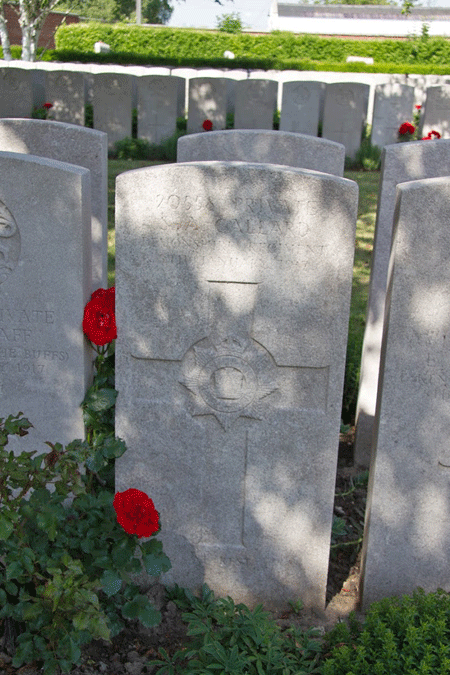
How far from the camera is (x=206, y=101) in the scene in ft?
40.2

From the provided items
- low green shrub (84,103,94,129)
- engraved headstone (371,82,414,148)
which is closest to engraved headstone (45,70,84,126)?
low green shrub (84,103,94,129)

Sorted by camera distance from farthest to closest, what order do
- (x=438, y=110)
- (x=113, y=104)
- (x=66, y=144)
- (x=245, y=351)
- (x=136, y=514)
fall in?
1. (x=113, y=104)
2. (x=438, y=110)
3. (x=66, y=144)
4. (x=245, y=351)
5. (x=136, y=514)

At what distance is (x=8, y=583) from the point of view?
87.3 inches

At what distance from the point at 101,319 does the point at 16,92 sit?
10.2 meters

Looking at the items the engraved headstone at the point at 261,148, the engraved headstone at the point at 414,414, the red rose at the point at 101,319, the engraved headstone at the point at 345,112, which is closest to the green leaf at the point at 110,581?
the red rose at the point at 101,319

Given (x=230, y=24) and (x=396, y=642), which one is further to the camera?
(x=230, y=24)

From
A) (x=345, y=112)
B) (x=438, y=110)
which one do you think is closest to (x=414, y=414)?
(x=438, y=110)

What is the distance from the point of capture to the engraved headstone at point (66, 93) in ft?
39.1

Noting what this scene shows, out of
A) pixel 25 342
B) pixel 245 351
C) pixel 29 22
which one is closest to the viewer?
pixel 245 351

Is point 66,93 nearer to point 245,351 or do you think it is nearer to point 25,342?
point 25,342

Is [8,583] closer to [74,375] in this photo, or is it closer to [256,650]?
[256,650]

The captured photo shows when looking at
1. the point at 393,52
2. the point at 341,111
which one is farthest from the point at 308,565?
the point at 393,52

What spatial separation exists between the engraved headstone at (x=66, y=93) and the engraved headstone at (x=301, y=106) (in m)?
3.48

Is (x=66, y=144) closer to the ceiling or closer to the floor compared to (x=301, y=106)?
closer to the ceiling
